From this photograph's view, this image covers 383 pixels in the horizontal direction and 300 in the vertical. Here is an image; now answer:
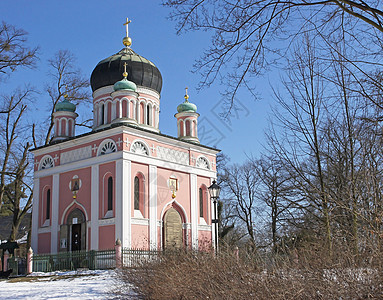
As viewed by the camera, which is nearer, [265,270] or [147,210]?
[265,270]

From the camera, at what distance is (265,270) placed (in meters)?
6.61

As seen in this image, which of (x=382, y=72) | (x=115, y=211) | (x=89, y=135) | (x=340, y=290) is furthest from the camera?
(x=89, y=135)

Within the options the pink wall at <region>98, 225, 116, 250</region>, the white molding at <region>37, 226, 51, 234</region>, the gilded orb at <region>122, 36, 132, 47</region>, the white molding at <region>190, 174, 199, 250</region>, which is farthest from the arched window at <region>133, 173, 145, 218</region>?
the gilded orb at <region>122, 36, 132, 47</region>

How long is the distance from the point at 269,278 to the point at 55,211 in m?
20.7

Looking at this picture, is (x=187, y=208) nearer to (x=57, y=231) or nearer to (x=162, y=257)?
(x=57, y=231)

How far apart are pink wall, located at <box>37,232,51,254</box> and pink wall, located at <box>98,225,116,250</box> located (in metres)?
3.88

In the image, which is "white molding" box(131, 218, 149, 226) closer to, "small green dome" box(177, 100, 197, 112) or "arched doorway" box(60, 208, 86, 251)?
"arched doorway" box(60, 208, 86, 251)

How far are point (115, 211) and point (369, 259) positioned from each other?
58.1 feet

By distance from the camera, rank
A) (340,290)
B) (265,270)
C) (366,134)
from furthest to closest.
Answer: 1. (366,134)
2. (265,270)
3. (340,290)

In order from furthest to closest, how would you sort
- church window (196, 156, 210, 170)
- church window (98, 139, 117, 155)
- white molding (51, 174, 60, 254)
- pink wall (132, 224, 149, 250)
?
church window (196, 156, 210, 170), white molding (51, 174, 60, 254), church window (98, 139, 117, 155), pink wall (132, 224, 149, 250)

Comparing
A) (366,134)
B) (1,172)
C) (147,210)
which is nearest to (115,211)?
(147,210)

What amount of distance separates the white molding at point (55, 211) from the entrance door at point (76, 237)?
3.52 ft

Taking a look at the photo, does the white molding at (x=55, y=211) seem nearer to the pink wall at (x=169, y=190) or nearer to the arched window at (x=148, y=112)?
the pink wall at (x=169, y=190)

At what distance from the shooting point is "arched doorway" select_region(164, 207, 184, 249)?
24.1 meters
